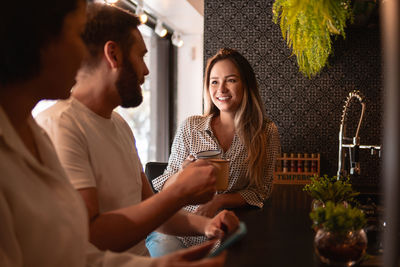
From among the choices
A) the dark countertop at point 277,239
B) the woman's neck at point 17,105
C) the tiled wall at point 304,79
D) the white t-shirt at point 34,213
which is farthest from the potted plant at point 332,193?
the tiled wall at point 304,79

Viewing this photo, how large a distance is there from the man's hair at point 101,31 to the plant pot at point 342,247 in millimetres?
1002

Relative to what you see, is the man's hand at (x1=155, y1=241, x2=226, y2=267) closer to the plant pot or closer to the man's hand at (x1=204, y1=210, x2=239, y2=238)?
the plant pot

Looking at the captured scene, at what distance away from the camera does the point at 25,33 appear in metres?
0.94

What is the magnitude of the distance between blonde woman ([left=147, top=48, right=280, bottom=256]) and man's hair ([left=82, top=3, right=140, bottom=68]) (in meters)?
1.07

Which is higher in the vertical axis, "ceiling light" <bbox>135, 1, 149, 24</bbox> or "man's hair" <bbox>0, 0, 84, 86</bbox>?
"ceiling light" <bbox>135, 1, 149, 24</bbox>

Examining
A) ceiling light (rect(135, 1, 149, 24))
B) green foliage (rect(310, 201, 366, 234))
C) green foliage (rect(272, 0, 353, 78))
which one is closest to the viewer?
green foliage (rect(310, 201, 366, 234))

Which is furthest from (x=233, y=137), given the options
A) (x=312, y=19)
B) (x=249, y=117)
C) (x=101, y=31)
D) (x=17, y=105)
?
(x=17, y=105)

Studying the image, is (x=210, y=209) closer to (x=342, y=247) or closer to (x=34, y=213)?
(x=342, y=247)

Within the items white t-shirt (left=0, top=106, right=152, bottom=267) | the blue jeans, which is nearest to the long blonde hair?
the blue jeans

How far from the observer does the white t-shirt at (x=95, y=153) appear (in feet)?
4.73

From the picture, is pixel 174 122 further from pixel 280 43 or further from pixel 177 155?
pixel 177 155

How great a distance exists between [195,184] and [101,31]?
694 mm

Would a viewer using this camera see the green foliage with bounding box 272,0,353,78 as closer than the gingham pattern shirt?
Yes

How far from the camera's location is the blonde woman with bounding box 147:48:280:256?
252cm
